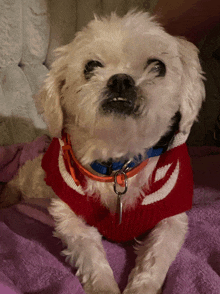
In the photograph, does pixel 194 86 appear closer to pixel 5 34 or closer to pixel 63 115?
pixel 63 115

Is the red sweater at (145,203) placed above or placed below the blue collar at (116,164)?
below

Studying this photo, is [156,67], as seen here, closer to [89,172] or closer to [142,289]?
[89,172]

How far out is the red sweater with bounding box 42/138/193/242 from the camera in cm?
76

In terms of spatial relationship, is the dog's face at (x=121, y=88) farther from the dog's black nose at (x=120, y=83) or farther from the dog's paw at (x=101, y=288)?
the dog's paw at (x=101, y=288)

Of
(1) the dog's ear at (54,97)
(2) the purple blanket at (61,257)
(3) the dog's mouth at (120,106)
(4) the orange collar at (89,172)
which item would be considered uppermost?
(3) the dog's mouth at (120,106)

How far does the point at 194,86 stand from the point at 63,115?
38 centimetres

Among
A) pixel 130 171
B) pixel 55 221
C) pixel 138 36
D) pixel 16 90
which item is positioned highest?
pixel 138 36

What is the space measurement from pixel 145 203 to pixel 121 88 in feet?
1.10

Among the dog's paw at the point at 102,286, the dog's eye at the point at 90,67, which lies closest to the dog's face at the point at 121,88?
the dog's eye at the point at 90,67

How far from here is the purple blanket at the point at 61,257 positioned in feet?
2.07

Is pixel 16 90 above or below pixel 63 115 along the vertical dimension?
below

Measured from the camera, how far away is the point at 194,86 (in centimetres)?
76

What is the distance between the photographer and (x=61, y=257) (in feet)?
2.50

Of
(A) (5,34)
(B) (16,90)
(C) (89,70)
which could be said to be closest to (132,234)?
Answer: (C) (89,70)
